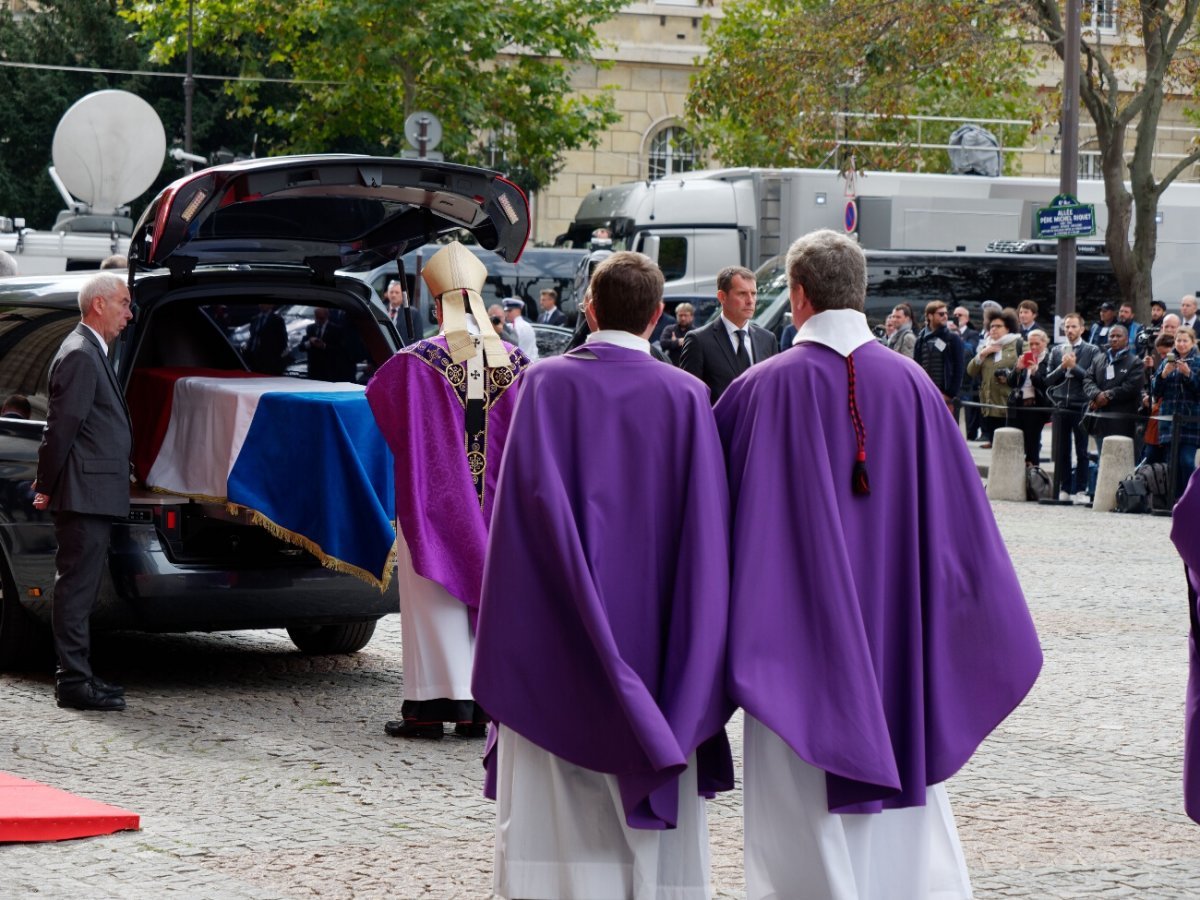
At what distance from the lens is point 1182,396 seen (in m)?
17.6

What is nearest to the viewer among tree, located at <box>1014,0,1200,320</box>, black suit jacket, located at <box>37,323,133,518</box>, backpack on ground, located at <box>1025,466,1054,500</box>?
black suit jacket, located at <box>37,323,133,518</box>

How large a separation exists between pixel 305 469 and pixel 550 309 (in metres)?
18.8

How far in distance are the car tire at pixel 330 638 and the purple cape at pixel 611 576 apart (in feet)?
15.9

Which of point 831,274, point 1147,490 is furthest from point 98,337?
point 1147,490

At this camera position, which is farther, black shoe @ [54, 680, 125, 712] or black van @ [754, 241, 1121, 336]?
black van @ [754, 241, 1121, 336]

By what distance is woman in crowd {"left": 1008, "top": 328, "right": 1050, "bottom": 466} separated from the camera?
1998cm

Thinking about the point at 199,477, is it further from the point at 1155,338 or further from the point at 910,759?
the point at 1155,338

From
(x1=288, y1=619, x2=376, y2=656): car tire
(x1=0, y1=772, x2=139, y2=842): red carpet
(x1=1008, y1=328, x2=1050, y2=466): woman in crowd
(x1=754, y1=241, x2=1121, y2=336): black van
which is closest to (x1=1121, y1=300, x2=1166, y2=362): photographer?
(x1=1008, y1=328, x2=1050, y2=466): woman in crowd

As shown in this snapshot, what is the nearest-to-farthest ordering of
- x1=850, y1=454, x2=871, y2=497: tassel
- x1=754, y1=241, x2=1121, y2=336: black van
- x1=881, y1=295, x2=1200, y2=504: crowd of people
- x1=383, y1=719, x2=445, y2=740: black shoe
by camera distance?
x1=850, y1=454, x2=871, y2=497: tassel, x1=383, y1=719, x2=445, y2=740: black shoe, x1=881, y1=295, x2=1200, y2=504: crowd of people, x1=754, y1=241, x2=1121, y2=336: black van

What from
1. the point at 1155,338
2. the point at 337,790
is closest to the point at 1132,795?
the point at 337,790

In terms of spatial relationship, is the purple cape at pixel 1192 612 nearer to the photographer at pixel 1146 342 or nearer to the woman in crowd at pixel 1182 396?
the woman in crowd at pixel 1182 396

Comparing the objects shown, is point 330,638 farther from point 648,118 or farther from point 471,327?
point 648,118

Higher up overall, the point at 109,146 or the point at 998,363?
the point at 109,146

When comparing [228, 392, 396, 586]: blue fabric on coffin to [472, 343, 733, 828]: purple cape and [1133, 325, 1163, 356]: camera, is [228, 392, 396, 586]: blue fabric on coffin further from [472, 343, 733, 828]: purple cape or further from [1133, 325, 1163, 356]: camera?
[1133, 325, 1163, 356]: camera
